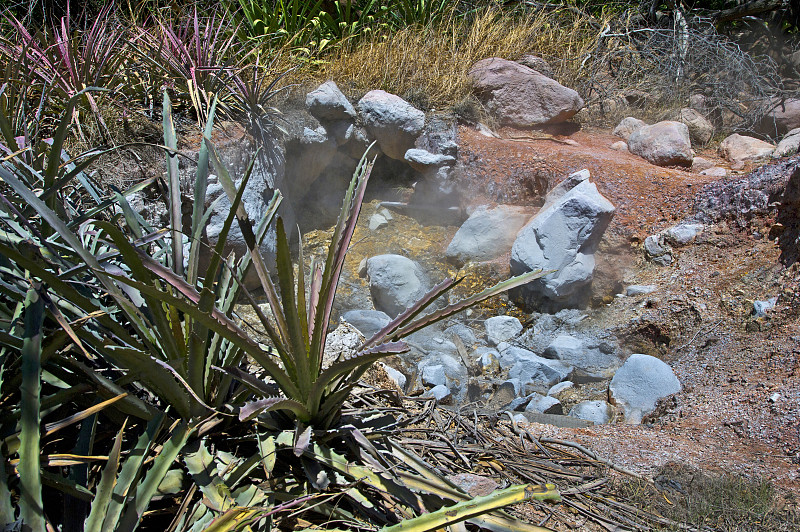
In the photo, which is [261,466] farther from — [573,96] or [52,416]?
[573,96]

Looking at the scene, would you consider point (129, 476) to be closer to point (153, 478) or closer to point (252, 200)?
point (153, 478)

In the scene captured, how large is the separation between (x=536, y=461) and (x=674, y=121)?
199 inches

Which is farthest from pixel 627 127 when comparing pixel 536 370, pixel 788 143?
pixel 536 370

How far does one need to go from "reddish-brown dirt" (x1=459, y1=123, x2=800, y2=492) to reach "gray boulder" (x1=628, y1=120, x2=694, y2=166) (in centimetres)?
15

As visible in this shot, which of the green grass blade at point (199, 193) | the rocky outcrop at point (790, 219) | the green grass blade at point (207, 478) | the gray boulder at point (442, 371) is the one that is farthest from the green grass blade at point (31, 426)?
the rocky outcrop at point (790, 219)

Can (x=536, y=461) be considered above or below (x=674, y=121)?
above

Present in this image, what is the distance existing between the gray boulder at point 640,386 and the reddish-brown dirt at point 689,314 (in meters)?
0.11

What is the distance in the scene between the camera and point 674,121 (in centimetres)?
563

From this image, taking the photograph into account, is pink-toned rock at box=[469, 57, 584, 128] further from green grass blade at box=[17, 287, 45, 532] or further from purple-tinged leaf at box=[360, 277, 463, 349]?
Answer: green grass blade at box=[17, 287, 45, 532]

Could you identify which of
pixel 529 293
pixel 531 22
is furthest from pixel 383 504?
pixel 531 22

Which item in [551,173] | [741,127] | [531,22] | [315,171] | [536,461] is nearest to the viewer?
[536,461]

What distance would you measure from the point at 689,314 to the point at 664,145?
2210mm

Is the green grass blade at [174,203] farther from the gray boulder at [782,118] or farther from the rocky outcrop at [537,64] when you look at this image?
the gray boulder at [782,118]

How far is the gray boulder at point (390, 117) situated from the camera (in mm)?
5340
